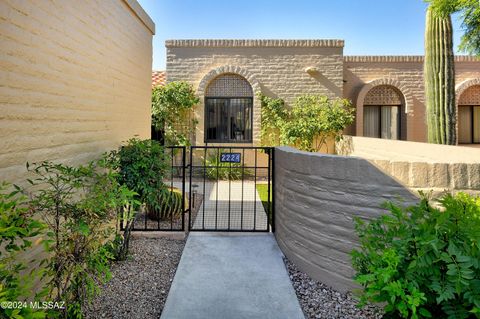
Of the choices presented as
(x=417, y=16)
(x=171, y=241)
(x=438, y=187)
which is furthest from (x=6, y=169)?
(x=417, y=16)

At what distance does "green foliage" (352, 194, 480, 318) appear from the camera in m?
1.18

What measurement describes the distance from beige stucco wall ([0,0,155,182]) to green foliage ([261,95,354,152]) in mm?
6036

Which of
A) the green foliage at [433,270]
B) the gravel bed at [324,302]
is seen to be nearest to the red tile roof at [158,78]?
the gravel bed at [324,302]

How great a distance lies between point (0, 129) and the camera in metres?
2.25

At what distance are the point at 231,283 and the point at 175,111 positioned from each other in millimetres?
8453

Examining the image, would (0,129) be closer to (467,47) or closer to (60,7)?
(60,7)

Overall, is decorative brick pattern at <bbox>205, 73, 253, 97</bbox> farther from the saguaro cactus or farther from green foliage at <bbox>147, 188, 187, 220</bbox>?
green foliage at <bbox>147, 188, 187, 220</bbox>

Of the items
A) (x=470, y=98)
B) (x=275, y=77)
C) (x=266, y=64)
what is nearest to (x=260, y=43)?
(x=266, y=64)

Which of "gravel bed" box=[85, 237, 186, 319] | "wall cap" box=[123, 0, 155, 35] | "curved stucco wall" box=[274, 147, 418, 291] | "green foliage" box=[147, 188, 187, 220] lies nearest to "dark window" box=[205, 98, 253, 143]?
"wall cap" box=[123, 0, 155, 35]

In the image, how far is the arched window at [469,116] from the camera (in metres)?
11.8

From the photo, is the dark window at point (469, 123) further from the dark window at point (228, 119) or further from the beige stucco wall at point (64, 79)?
the beige stucco wall at point (64, 79)

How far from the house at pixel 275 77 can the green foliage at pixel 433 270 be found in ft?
31.1

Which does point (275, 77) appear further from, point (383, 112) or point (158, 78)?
point (158, 78)

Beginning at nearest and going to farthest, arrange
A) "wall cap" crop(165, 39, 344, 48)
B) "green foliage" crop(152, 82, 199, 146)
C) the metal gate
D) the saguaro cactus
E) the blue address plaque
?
the blue address plaque → the metal gate → the saguaro cactus → "green foliage" crop(152, 82, 199, 146) → "wall cap" crop(165, 39, 344, 48)
